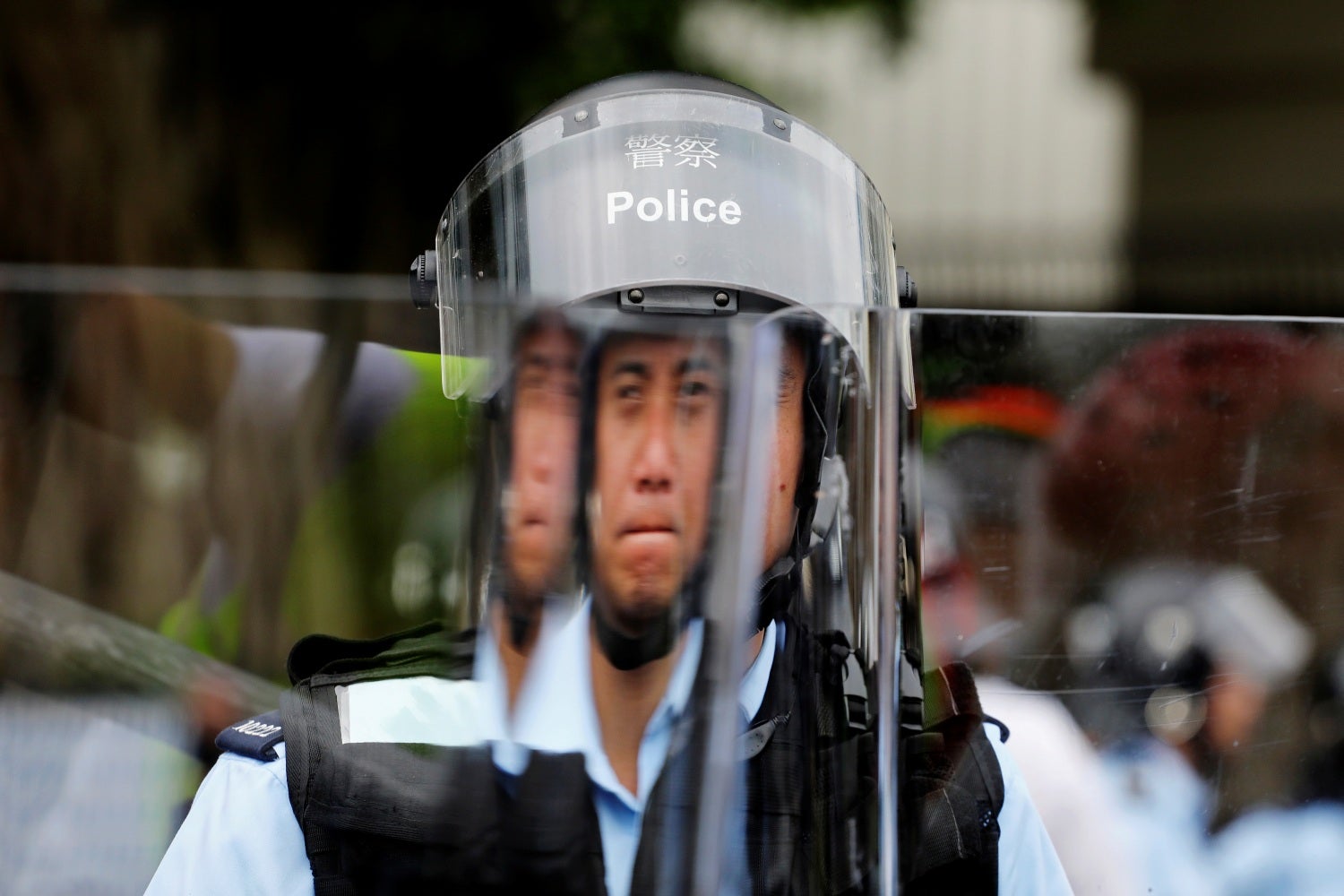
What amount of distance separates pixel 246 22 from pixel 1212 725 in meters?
4.19

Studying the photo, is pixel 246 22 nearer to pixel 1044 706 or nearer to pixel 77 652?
pixel 77 652

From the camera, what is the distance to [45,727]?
92 cm

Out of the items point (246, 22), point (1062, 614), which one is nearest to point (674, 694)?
point (1062, 614)

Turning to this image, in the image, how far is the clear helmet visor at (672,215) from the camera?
1.24 m

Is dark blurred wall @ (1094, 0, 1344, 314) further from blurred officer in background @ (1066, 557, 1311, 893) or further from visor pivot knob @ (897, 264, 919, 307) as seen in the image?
blurred officer in background @ (1066, 557, 1311, 893)

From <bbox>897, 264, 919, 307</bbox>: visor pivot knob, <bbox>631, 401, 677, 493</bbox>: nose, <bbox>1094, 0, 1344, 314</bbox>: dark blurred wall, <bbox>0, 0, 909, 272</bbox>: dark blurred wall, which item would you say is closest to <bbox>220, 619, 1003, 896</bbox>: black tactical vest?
<bbox>631, 401, 677, 493</bbox>: nose

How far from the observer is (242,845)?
918mm

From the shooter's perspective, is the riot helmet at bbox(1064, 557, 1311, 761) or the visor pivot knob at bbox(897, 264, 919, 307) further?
the visor pivot knob at bbox(897, 264, 919, 307)

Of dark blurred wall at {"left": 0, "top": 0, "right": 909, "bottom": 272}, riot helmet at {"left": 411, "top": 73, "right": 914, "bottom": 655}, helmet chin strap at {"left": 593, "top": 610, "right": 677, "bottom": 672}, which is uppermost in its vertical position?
dark blurred wall at {"left": 0, "top": 0, "right": 909, "bottom": 272}

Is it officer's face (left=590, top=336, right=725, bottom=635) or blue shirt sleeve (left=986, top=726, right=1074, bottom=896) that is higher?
officer's face (left=590, top=336, right=725, bottom=635)

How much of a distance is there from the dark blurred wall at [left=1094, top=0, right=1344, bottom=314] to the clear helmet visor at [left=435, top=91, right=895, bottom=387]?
5101 mm

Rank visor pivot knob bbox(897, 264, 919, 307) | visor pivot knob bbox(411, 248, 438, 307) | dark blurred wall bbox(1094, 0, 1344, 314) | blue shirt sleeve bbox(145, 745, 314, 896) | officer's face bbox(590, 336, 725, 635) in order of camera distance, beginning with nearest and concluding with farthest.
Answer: officer's face bbox(590, 336, 725, 635) → blue shirt sleeve bbox(145, 745, 314, 896) → visor pivot knob bbox(411, 248, 438, 307) → visor pivot knob bbox(897, 264, 919, 307) → dark blurred wall bbox(1094, 0, 1344, 314)

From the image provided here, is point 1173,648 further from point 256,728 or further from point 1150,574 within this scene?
point 256,728

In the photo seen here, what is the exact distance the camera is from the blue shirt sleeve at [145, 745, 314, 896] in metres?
0.90
